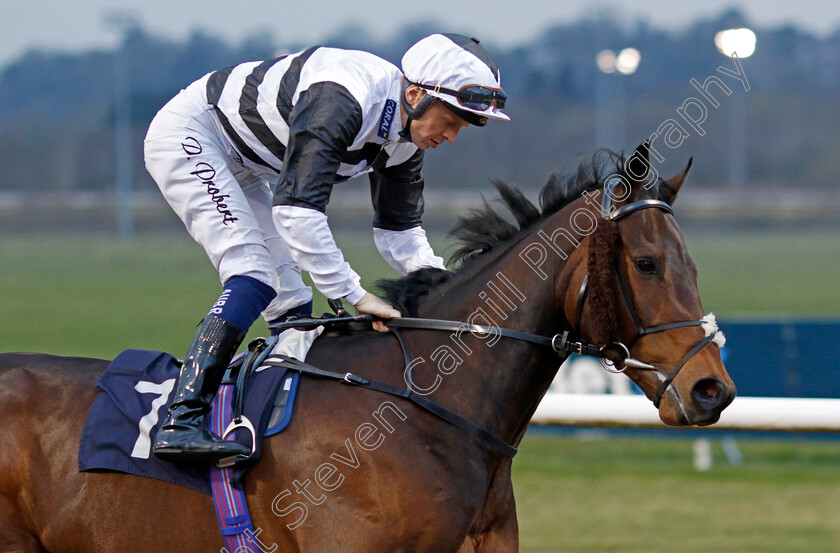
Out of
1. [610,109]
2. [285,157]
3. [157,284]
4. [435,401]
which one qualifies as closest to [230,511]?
[435,401]

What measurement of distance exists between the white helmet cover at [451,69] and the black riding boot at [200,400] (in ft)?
2.88

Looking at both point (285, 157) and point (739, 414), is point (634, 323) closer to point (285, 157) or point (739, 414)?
point (285, 157)

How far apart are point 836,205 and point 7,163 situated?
4528 centimetres

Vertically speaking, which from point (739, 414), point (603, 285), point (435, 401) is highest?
point (603, 285)

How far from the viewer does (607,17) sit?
6047cm

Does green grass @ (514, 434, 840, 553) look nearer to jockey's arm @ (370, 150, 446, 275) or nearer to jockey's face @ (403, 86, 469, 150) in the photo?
jockey's arm @ (370, 150, 446, 275)

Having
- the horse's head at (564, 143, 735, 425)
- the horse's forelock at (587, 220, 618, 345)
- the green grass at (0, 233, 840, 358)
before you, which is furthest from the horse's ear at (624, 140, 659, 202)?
the green grass at (0, 233, 840, 358)

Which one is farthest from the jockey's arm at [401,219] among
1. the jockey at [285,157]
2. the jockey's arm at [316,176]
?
the jockey's arm at [316,176]

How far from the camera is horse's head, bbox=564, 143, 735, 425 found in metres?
2.51

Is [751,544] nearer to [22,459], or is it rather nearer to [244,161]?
[244,161]

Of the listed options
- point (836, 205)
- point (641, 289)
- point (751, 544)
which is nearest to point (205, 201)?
point (641, 289)

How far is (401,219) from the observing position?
3342mm

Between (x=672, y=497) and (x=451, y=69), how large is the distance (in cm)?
427

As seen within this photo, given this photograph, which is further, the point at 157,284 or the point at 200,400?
the point at 157,284
